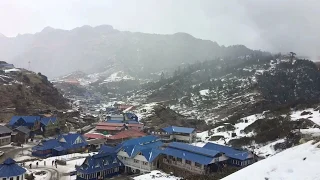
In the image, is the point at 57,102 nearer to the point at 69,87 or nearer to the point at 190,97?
the point at 190,97

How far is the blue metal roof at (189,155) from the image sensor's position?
142ft

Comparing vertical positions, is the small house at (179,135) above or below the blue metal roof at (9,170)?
below

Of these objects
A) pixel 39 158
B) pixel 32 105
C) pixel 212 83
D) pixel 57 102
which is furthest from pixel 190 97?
pixel 39 158

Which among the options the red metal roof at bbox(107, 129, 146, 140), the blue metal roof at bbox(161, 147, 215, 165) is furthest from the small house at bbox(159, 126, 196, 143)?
the blue metal roof at bbox(161, 147, 215, 165)

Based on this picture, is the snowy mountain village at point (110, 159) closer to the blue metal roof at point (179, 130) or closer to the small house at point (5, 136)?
the small house at point (5, 136)

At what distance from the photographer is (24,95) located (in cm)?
9575

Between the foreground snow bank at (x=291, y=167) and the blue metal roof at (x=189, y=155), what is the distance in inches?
938

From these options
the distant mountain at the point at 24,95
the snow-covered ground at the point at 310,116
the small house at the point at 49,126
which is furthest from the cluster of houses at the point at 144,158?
the distant mountain at the point at 24,95

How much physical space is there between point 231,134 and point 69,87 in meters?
138

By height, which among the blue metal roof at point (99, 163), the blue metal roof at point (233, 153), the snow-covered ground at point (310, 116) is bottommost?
the blue metal roof at point (99, 163)

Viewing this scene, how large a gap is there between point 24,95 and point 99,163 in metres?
61.7

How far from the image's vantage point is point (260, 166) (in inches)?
766

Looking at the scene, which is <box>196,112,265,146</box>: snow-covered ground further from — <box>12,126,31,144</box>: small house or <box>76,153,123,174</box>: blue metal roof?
<box>12,126,31,144</box>: small house

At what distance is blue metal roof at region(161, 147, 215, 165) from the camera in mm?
43344
